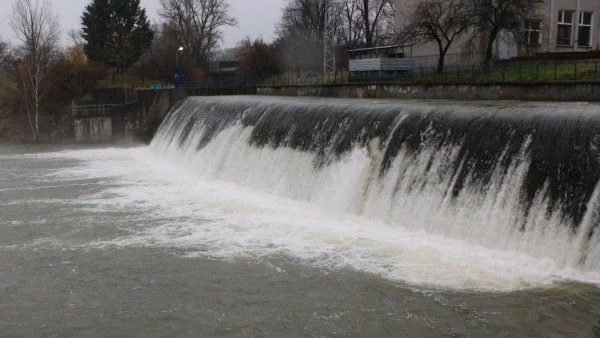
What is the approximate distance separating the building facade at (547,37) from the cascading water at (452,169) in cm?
1706

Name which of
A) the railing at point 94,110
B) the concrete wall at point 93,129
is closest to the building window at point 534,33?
the railing at point 94,110

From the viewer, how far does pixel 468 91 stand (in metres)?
23.2

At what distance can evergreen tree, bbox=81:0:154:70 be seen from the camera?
47969 mm

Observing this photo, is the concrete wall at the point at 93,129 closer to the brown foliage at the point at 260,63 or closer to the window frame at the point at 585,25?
the brown foliage at the point at 260,63

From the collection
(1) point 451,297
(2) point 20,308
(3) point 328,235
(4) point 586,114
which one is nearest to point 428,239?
(3) point 328,235

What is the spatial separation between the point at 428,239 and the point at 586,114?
12.7 ft

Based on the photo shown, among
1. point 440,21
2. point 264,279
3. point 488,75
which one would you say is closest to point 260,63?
point 440,21

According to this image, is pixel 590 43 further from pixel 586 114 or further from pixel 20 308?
pixel 20 308

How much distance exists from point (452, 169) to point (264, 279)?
16.0 feet

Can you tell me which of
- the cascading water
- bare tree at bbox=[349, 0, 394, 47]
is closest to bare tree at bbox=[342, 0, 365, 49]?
bare tree at bbox=[349, 0, 394, 47]

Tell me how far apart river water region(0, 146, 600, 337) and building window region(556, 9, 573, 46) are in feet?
86.9

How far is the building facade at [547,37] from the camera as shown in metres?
32.7

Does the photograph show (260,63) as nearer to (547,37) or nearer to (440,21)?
(440,21)

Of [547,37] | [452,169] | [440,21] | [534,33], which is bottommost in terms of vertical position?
[452,169]
